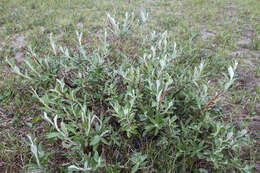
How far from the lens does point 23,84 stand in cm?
284

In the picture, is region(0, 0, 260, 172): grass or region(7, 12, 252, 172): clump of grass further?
region(0, 0, 260, 172): grass

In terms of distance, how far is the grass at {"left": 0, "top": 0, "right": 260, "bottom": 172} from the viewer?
2211 millimetres

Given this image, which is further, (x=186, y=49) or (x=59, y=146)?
(x=186, y=49)

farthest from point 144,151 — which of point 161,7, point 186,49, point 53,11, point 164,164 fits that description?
point 161,7

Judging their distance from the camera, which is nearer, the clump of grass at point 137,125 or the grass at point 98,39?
the clump of grass at point 137,125

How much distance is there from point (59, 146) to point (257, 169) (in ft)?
6.44

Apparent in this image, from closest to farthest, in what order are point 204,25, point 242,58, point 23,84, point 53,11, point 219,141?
point 219,141 < point 23,84 < point 242,58 < point 204,25 < point 53,11

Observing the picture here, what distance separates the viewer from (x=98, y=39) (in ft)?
13.6

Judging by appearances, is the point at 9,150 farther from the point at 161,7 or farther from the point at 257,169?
the point at 161,7

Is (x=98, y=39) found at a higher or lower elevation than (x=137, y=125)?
higher

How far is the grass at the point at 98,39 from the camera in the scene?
87.0 inches

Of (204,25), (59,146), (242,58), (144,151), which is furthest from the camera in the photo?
(204,25)

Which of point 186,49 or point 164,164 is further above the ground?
point 186,49

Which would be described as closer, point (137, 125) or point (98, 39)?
point (137, 125)
